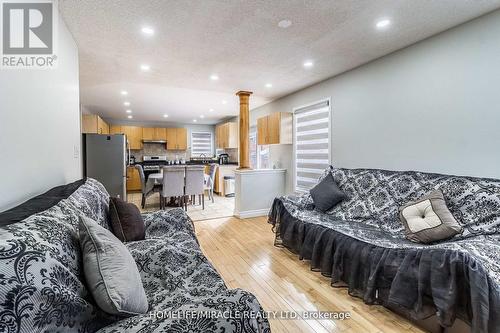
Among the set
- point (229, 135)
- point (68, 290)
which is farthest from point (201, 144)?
point (68, 290)

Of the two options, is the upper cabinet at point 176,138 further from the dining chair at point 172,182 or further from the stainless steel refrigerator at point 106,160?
the stainless steel refrigerator at point 106,160

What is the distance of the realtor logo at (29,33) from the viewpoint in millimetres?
1357

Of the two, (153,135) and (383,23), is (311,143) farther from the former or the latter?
(153,135)

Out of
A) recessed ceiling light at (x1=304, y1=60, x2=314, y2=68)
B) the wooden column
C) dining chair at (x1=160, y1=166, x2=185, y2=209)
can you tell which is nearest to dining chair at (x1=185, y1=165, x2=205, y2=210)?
dining chair at (x1=160, y1=166, x2=185, y2=209)

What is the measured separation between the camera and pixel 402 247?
1.83 metres

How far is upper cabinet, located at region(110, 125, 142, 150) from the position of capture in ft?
25.5

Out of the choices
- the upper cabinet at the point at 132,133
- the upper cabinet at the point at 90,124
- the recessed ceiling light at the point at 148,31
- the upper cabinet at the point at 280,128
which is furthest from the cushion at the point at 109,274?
the upper cabinet at the point at 132,133

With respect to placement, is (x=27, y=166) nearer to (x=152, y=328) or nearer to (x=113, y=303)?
(x=113, y=303)

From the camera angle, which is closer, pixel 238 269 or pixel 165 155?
pixel 238 269

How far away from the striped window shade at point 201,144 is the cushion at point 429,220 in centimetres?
760

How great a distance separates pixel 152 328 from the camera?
780 millimetres

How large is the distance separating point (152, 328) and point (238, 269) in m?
1.88

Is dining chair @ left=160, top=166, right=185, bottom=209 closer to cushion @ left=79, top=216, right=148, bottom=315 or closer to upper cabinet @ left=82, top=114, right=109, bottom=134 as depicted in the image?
upper cabinet @ left=82, top=114, right=109, bottom=134

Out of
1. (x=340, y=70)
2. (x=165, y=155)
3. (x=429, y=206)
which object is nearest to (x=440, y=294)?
(x=429, y=206)
